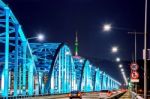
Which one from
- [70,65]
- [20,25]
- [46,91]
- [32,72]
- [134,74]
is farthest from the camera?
[70,65]

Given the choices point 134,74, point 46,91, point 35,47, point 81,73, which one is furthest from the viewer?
point 81,73

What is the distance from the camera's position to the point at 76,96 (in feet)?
245

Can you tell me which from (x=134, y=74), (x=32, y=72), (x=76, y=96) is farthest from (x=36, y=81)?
(x=134, y=74)

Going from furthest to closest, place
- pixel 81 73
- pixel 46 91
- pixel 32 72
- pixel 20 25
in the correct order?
pixel 81 73
pixel 46 91
pixel 32 72
pixel 20 25

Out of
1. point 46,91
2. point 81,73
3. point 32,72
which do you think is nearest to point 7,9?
point 32,72

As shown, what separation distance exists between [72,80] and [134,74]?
120 metres

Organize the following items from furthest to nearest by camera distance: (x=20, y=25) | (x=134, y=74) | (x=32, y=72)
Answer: (x=32, y=72), (x=20, y=25), (x=134, y=74)

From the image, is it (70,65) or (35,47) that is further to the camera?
(70,65)

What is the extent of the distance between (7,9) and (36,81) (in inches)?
1300

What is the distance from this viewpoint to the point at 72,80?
168 meters

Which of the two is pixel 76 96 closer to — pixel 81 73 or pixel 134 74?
pixel 134 74

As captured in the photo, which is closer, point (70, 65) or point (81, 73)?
point (70, 65)

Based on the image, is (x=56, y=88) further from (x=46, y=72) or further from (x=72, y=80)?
(x=72, y=80)

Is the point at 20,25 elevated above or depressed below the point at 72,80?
above
